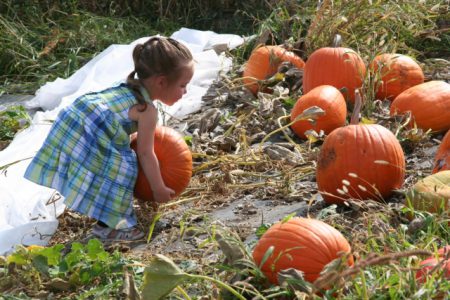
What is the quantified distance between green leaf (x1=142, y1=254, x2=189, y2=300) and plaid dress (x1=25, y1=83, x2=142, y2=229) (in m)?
1.36

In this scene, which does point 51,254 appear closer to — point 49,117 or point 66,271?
point 66,271

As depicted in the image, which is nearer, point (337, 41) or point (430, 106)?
point (430, 106)

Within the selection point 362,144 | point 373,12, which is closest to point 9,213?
point 362,144

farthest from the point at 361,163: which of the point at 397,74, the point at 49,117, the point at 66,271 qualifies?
the point at 49,117

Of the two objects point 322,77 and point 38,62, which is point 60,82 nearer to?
point 38,62

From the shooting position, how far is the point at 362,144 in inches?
160

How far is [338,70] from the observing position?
559 cm

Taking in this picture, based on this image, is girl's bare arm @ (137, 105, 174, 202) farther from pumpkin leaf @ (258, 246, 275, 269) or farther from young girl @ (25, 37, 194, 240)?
pumpkin leaf @ (258, 246, 275, 269)

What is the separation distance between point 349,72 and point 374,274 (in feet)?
9.08

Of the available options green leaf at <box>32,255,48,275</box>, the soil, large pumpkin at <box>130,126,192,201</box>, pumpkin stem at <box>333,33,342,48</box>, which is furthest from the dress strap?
pumpkin stem at <box>333,33,342,48</box>

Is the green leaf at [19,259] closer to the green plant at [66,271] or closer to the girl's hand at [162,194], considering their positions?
the green plant at [66,271]

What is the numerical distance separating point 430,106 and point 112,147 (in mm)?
1853

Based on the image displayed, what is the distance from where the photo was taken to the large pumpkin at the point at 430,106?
16.4 feet

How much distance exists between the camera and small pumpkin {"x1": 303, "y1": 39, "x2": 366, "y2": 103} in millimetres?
5586
